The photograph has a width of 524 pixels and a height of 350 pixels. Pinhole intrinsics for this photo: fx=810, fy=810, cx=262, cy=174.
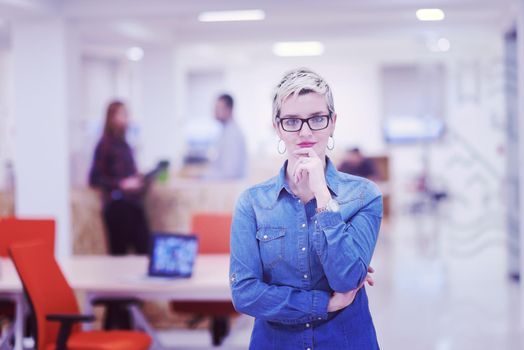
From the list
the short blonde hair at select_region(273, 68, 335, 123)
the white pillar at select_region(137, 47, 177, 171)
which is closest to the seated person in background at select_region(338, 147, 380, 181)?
the white pillar at select_region(137, 47, 177, 171)

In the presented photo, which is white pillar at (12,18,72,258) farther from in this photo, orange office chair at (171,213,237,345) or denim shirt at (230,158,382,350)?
denim shirt at (230,158,382,350)

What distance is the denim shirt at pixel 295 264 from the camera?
216 centimetres

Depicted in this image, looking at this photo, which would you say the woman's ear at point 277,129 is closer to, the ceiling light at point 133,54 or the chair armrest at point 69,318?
the chair armrest at point 69,318

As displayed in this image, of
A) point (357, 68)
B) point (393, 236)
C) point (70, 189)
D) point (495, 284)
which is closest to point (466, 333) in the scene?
point (495, 284)

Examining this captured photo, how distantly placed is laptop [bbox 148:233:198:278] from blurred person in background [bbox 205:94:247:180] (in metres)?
3.36

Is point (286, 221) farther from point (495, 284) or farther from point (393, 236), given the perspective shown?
point (393, 236)

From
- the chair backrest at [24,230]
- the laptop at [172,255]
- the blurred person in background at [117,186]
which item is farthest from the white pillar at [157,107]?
the laptop at [172,255]

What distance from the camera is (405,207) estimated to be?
1736 centimetres

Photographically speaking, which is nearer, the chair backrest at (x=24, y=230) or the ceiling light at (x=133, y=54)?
the chair backrest at (x=24, y=230)

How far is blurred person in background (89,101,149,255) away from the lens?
7.17 metres

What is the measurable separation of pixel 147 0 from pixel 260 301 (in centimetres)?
582

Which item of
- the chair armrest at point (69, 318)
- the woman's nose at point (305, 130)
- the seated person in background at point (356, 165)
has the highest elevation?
the woman's nose at point (305, 130)

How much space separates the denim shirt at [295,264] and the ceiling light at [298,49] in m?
13.6

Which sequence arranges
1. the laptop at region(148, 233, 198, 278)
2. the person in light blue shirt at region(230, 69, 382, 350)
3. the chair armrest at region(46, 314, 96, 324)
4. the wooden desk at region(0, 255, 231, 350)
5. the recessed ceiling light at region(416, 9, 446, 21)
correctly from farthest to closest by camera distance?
1. the recessed ceiling light at region(416, 9, 446, 21)
2. the laptop at region(148, 233, 198, 278)
3. the wooden desk at region(0, 255, 231, 350)
4. the chair armrest at region(46, 314, 96, 324)
5. the person in light blue shirt at region(230, 69, 382, 350)
